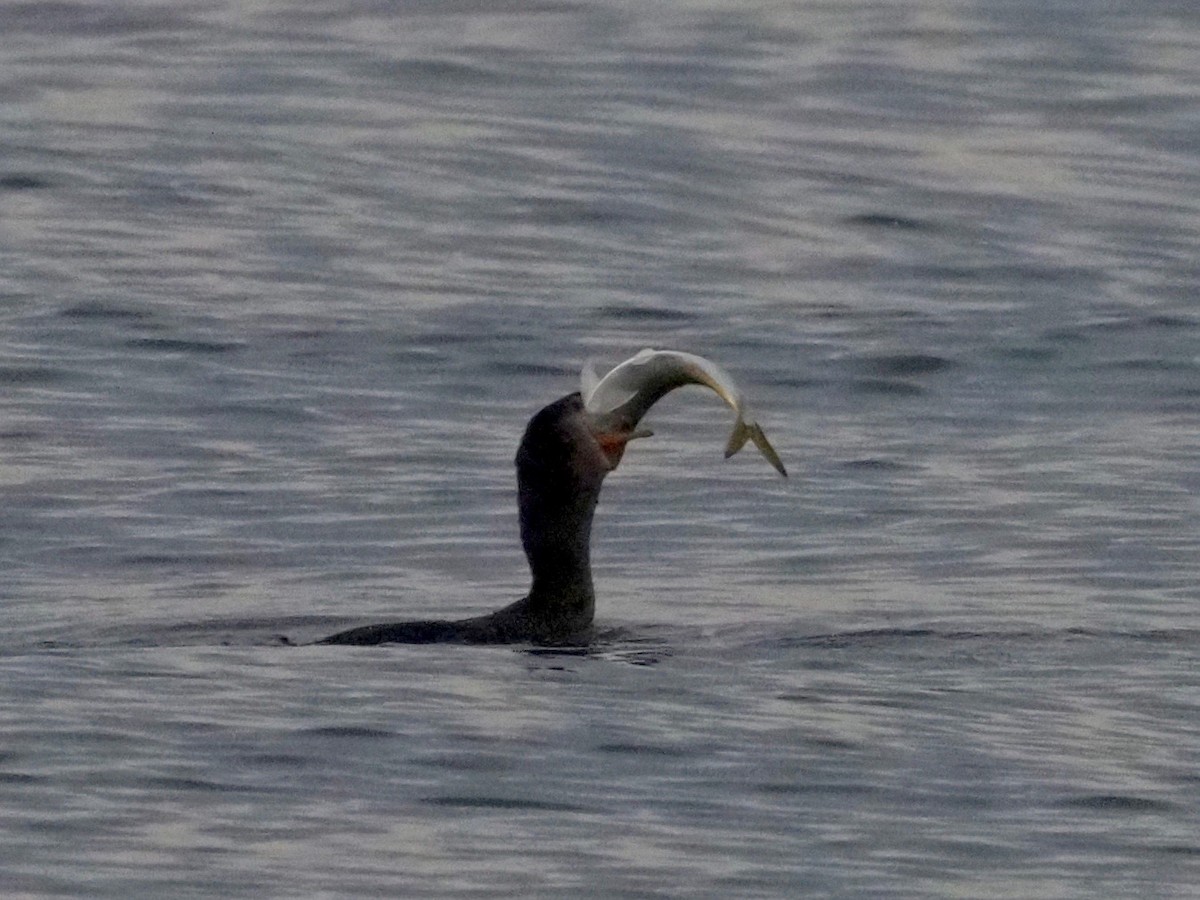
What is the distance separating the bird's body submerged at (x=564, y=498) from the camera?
45.8 feet

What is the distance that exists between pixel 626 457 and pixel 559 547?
5.54 m

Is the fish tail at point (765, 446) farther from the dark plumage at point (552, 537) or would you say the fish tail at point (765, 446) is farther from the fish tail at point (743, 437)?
the dark plumage at point (552, 537)

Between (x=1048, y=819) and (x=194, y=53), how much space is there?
26.8m

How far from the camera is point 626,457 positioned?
64.7 feet

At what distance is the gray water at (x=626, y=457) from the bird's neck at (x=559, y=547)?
9.1 inches

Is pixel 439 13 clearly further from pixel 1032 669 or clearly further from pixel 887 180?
pixel 1032 669

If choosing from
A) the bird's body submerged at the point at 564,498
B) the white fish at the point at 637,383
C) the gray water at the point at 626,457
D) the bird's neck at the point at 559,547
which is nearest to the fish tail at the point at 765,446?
the white fish at the point at 637,383

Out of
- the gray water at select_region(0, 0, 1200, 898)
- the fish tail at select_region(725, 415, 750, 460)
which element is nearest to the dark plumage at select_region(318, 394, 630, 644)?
the gray water at select_region(0, 0, 1200, 898)

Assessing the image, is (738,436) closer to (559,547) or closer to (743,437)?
(743,437)

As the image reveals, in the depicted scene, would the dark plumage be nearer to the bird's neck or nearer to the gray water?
the bird's neck

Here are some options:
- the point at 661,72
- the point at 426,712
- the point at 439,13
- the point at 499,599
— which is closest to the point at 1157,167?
the point at 661,72

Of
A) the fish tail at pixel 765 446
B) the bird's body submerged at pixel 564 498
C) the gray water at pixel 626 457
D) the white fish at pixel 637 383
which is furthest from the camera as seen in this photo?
the bird's body submerged at pixel 564 498

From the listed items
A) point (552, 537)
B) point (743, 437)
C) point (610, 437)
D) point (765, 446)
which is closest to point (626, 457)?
point (552, 537)

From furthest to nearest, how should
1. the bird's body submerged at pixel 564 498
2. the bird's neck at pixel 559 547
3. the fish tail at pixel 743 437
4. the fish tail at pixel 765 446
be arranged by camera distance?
1. the bird's neck at pixel 559 547
2. the bird's body submerged at pixel 564 498
3. the fish tail at pixel 743 437
4. the fish tail at pixel 765 446
